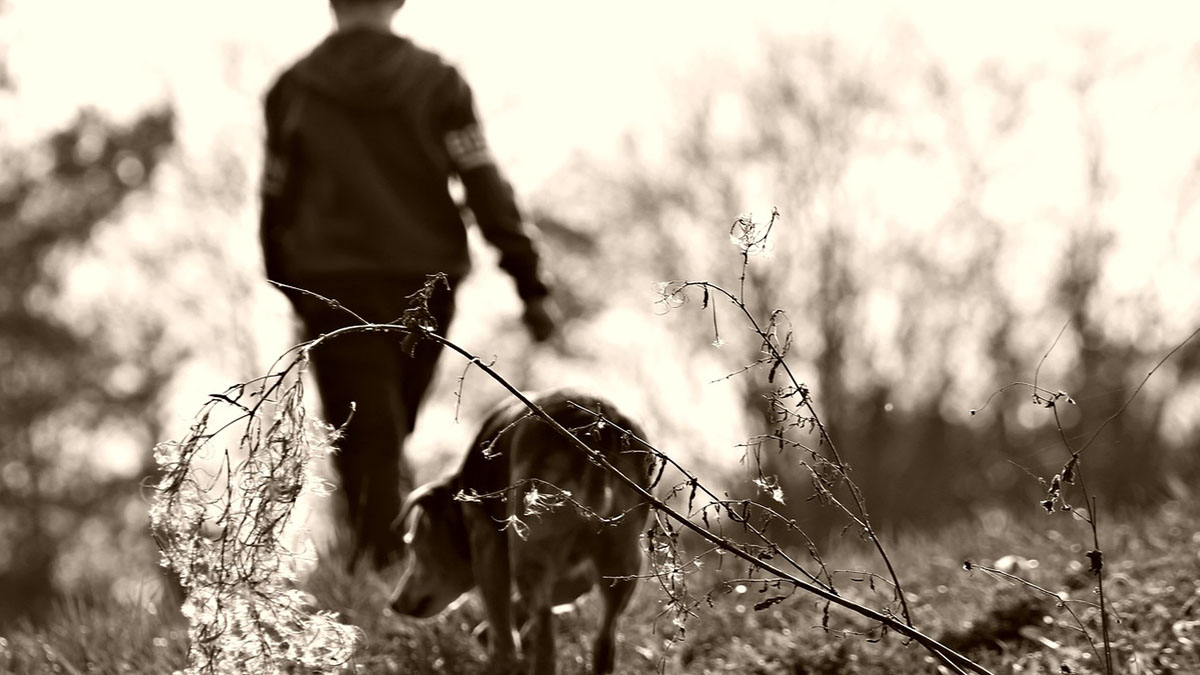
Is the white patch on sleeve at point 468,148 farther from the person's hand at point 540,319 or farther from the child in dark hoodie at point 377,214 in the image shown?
the person's hand at point 540,319

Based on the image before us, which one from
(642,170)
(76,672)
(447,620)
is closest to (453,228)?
(447,620)

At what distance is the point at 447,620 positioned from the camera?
191 inches

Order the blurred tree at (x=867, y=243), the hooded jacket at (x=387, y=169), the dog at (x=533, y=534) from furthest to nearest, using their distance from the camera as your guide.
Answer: the blurred tree at (x=867, y=243) < the hooded jacket at (x=387, y=169) < the dog at (x=533, y=534)

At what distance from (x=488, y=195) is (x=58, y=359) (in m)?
20.4

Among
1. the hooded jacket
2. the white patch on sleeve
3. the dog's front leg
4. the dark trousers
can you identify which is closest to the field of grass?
the dog's front leg

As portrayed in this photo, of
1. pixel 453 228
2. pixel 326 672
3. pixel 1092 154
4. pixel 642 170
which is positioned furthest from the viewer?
pixel 642 170

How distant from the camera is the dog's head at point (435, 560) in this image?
4.41 meters

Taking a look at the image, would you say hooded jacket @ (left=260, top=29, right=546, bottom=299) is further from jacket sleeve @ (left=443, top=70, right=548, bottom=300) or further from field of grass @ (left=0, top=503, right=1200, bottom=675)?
field of grass @ (left=0, top=503, right=1200, bottom=675)

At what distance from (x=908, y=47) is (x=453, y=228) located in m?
17.9

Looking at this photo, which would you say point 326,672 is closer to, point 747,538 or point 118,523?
point 747,538

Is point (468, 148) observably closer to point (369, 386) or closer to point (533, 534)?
point (369, 386)

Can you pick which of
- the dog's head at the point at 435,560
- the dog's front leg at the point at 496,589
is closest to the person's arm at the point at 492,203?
the dog's head at the point at 435,560

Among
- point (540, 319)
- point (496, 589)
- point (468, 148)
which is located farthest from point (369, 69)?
point (496, 589)

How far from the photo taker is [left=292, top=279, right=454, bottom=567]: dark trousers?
6043mm
